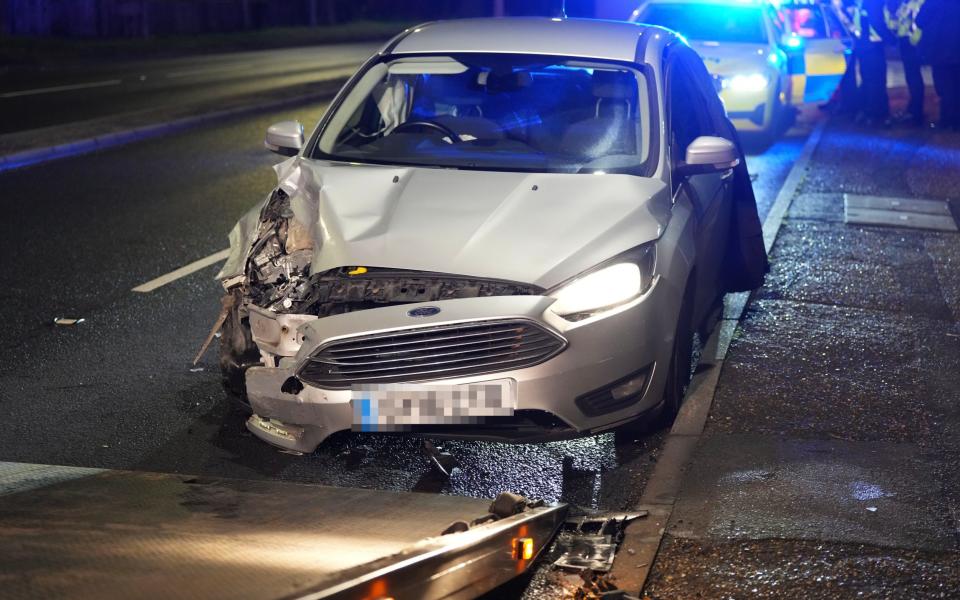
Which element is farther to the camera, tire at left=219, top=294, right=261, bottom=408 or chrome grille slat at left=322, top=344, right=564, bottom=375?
tire at left=219, top=294, right=261, bottom=408

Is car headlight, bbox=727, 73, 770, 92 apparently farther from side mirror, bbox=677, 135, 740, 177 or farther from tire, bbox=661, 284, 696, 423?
tire, bbox=661, 284, 696, 423

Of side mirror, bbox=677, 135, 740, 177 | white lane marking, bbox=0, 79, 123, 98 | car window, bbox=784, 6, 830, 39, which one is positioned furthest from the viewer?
car window, bbox=784, 6, 830, 39

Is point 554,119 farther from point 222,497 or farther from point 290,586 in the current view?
point 290,586

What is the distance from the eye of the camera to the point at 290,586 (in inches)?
119

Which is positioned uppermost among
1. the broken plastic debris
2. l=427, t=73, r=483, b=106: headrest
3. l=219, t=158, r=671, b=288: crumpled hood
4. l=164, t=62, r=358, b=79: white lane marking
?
l=427, t=73, r=483, b=106: headrest

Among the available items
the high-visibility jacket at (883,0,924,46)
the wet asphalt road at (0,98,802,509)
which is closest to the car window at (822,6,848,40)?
the high-visibility jacket at (883,0,924,46)

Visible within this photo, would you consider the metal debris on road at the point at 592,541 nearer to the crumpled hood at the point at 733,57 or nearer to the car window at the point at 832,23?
the crumpled hood at the point at 733,57

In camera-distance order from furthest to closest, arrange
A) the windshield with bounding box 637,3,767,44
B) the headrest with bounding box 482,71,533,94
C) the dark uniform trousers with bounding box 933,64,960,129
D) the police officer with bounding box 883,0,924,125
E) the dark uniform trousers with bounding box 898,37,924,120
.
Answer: the dark uniform trousers with bounding box 898,37,924,120, the police officer with bounding box 883,0,924,125, the dark uniform trousers with bounding box 933,64,960,129, the windshield with bounding box 637,3,767,44, the headrest with bounding box 482,71,533,94

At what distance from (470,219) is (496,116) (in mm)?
1318

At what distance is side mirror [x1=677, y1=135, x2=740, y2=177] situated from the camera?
6.00 m

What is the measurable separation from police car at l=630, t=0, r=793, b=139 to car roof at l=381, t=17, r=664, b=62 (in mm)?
8457

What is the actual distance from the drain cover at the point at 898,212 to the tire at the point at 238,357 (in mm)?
7194

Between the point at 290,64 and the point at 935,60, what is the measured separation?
1553 centimetres

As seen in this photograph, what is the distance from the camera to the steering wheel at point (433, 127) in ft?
20.8
